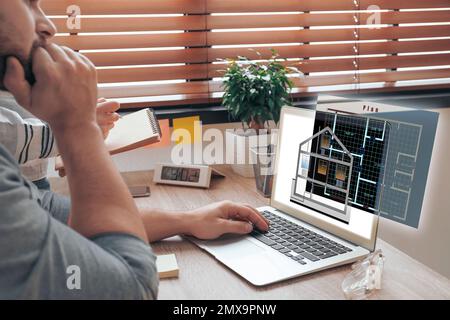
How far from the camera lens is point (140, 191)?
1438 mm

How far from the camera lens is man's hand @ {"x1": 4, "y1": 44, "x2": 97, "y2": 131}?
26.5 inches

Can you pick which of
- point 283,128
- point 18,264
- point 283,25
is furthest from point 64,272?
point 283,25

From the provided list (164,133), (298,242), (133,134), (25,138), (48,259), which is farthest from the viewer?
(164,133)

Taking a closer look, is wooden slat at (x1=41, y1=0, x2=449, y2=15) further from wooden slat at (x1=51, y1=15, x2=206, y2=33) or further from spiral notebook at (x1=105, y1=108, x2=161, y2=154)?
spiral notebook at (x1=105, y1=108, x2=161, y2=154)

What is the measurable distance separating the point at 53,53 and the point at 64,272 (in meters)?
0.31

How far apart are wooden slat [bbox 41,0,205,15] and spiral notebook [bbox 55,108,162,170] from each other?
0.50 m

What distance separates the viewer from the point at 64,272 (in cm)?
57

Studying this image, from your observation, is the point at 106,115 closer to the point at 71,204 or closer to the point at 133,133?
the point at 133,133

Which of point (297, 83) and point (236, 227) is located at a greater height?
point (297, 83)

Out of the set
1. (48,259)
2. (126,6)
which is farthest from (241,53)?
(48,259)

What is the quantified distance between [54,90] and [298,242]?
0.59 metres

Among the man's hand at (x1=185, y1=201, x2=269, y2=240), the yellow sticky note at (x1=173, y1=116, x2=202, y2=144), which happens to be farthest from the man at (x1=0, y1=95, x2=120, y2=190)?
the yellow sticky note at (x1=173, y1=116, x2=202, y2=144)

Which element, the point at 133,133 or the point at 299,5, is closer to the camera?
the point at 133,133

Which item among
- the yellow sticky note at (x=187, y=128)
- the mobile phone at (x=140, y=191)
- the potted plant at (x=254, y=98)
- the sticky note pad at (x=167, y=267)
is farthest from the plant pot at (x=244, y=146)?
the sticky note pad at (x=167, y=267)
